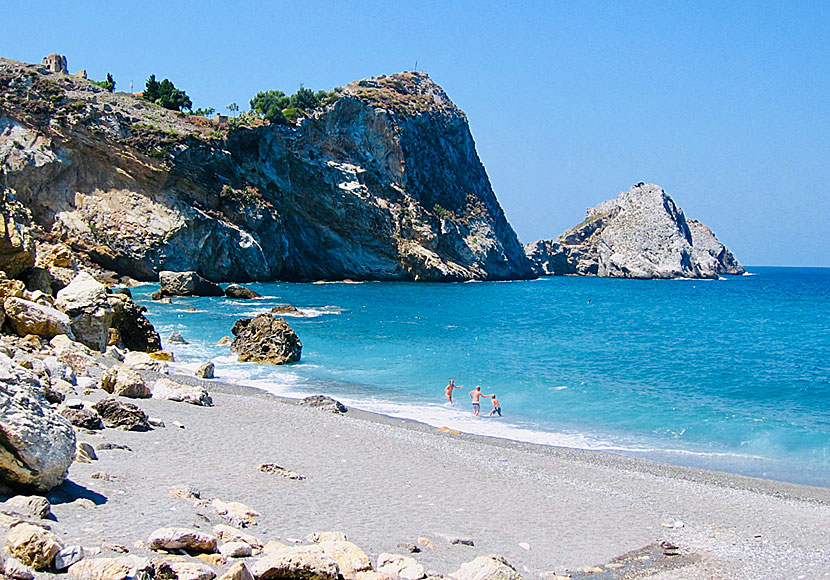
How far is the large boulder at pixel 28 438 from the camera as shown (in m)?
6.57

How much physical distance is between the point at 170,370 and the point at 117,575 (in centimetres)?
1838

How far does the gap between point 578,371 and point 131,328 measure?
18226 millimetres

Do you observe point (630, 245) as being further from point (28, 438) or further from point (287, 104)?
point (28, 438)

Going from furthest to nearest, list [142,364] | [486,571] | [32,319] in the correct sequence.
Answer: [142,364] < [32,319] < [486,571]

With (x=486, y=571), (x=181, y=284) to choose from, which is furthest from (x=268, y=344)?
(x=181, y=284)

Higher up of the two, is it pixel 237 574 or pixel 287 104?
pixel 287 104

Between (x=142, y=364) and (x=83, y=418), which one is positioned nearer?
(x=83, y=418)

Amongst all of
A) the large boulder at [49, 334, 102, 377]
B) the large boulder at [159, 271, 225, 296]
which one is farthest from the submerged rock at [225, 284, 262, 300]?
the large boulder at [49, 334, 102, 377]

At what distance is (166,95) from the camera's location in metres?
81.9

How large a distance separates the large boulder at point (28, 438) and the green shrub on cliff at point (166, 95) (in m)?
81.0

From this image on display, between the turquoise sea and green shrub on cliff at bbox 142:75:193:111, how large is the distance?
3410cm

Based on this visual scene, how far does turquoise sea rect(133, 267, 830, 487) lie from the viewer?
1841 centimetres

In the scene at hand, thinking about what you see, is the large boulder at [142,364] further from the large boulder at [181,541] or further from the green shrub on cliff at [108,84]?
the green shrub on cliff at [108,84]

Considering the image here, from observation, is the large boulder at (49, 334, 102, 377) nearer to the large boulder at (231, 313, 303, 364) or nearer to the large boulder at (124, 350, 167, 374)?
the large boulder at (124, 350, 167, 374)
